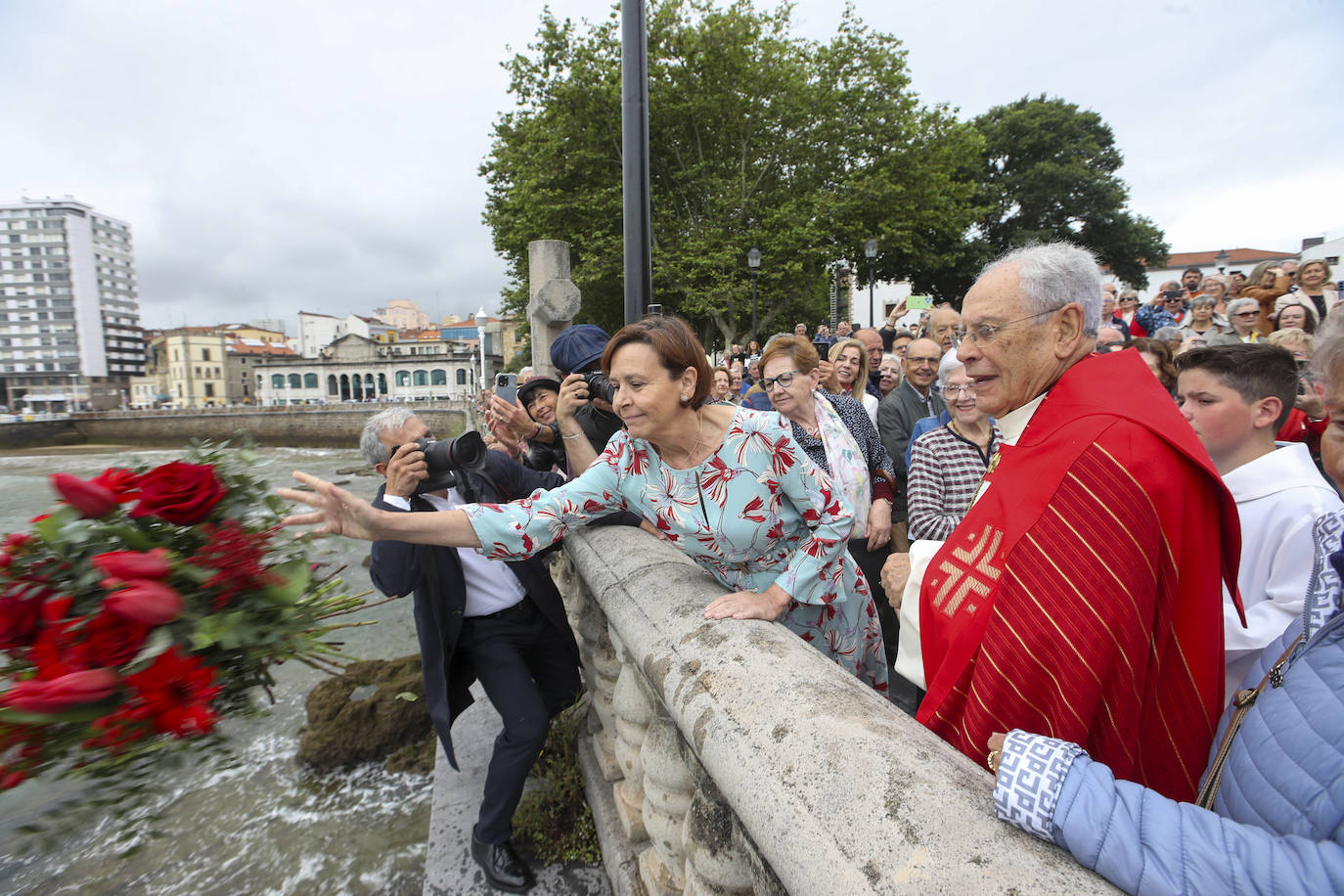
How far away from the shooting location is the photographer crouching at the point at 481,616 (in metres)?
2.54

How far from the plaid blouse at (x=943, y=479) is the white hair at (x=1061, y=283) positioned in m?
1.58

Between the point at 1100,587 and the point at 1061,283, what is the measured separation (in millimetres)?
661

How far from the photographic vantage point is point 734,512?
208 centimetres

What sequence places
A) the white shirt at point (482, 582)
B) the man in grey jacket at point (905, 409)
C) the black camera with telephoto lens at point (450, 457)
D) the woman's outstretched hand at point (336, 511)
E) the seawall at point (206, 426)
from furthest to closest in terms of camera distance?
the seawall at point (206, 426), the man in grey jacket at point (905, 409), the white shirt at point (482, 582), the black camera with telephoto lens at point (450, 457), the woman's outstretched hand at point (336, 511)

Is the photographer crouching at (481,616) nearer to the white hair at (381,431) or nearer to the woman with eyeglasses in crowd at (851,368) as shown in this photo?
the white hair at (381,431)

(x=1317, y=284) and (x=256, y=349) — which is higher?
(x=256, y=349)

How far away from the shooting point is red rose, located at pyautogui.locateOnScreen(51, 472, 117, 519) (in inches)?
53.9

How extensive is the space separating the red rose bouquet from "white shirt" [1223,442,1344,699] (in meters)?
2.30

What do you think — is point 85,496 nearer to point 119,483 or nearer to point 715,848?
point 119,483

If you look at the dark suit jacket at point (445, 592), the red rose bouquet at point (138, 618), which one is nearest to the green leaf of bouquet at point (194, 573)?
the red rose bouquet at point (138, 618)

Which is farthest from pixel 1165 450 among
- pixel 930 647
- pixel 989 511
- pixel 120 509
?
pixel 120 509

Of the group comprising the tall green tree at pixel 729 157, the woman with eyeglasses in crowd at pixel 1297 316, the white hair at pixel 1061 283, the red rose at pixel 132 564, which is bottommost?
the red rose at pixel 132 564

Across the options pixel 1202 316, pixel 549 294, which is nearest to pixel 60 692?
pixel 549 294

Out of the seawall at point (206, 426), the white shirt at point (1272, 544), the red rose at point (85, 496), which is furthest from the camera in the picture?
the seawall at point (206, 426)
